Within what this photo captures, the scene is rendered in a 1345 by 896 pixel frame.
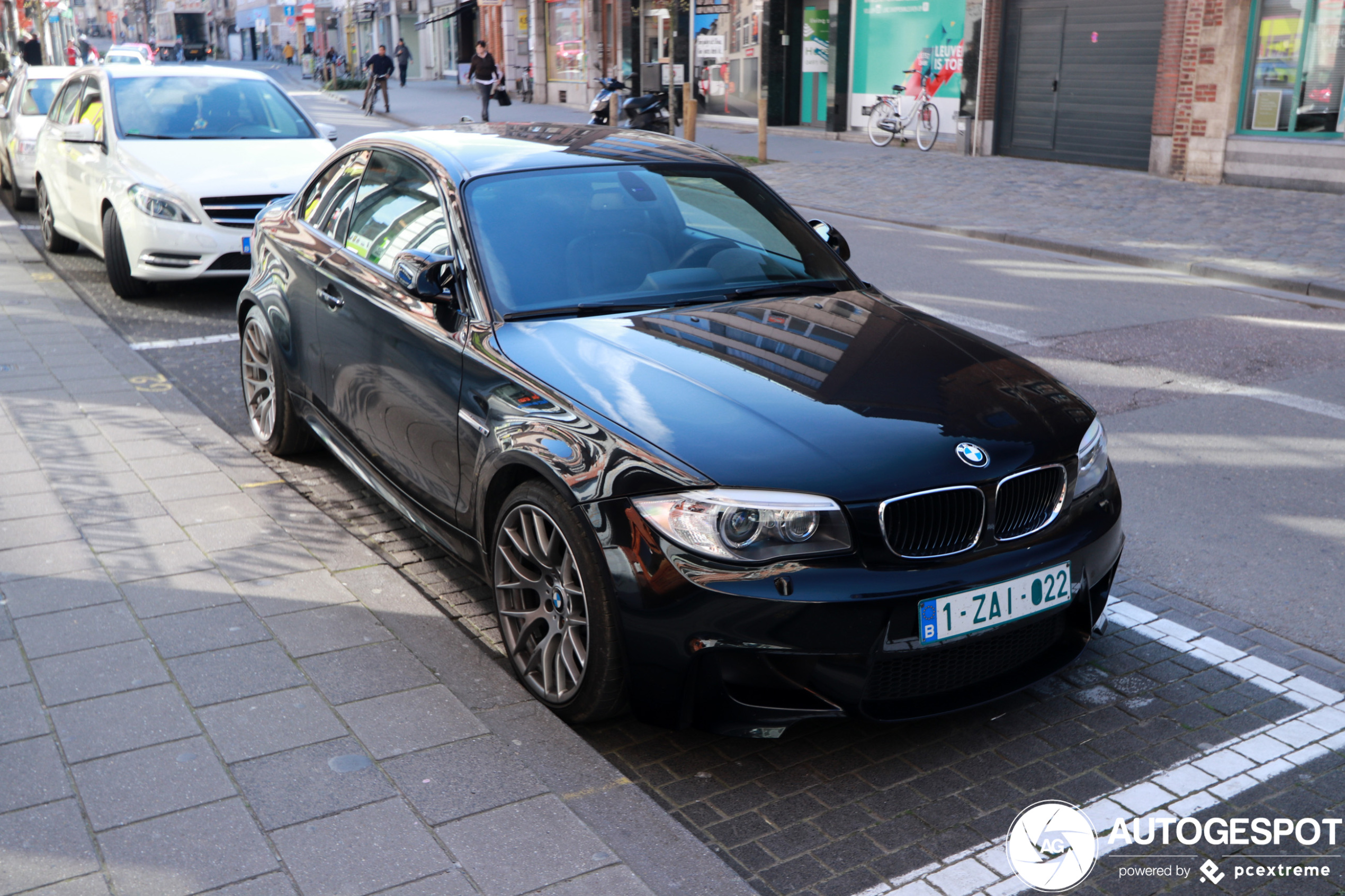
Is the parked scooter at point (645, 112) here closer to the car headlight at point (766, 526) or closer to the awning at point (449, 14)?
the car headlight at point (766, 526)

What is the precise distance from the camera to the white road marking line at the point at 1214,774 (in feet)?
9.07

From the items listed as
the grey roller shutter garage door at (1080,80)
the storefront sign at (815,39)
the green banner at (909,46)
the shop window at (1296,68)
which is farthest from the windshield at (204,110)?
the storefront sign at (815,39)

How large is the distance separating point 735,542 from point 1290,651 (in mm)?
2115

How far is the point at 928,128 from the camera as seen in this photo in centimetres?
2261

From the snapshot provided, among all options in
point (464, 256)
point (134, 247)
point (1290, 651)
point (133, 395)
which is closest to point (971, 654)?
point (1290, 651)

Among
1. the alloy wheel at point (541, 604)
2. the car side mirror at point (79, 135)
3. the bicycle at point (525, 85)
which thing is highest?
the bicycle at point (525, 85)

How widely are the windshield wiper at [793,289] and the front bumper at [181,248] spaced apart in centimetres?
597

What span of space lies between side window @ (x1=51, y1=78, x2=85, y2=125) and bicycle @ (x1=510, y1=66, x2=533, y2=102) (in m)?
30.5

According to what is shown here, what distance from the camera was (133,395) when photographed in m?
6.75

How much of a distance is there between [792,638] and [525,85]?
4100 centimetres

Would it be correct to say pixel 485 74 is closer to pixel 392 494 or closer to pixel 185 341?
pixel 185 341

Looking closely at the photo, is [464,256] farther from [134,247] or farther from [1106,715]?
[134,247]

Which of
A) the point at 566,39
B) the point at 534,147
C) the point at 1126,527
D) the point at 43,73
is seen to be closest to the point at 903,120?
the point at 43,73

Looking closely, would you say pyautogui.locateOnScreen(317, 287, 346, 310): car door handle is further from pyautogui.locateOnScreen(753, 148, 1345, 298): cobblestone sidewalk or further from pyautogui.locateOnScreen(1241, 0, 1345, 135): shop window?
pyautogui.locateOnScreen(1241, 0, 1345, 135): shop window
